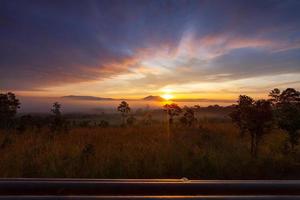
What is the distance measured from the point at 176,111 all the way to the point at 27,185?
2035cm

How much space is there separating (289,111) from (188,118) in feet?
34.8

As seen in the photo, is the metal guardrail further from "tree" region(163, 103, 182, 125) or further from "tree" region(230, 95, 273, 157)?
"tree" region(163, 103, 182, 125)

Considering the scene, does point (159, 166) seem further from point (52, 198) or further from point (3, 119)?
point (3, 119)

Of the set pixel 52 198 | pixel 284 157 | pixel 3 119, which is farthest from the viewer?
pixel 3 119

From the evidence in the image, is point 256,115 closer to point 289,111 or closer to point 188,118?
point 289,111

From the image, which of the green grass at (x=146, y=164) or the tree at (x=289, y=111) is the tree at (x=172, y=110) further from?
the green grass at (x=146, y=164)

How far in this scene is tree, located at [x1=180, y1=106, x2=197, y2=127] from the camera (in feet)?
67.9

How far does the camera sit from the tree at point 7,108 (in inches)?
770

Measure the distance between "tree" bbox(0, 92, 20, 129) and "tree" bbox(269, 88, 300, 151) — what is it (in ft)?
50.9

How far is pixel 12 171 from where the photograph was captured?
23.0 ft

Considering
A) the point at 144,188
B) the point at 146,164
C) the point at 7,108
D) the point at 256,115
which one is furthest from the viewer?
the point at 7,108

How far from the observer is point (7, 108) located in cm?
1997

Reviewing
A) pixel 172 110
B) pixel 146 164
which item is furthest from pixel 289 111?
pixel 172 110

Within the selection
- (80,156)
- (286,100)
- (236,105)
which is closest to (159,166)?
(80,156)
